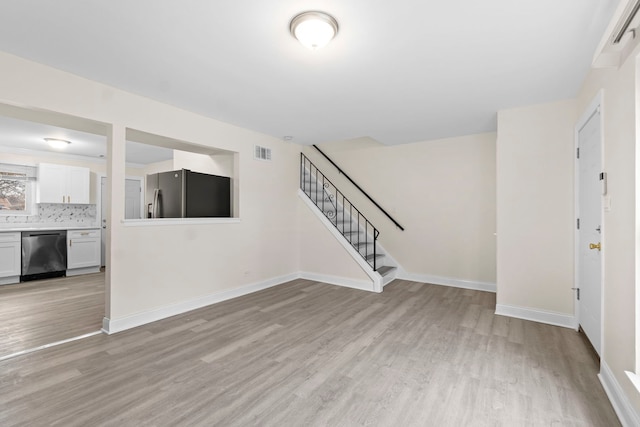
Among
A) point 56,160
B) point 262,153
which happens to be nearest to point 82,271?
point 56,160

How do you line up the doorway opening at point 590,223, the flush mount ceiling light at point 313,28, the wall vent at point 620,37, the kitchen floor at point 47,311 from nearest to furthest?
1. the wall vent at point 620,37
2. the flush mount ceiling light at point 313,28
3. the doorway opening at point 590,223
4. the kitchen floor at point 47,311

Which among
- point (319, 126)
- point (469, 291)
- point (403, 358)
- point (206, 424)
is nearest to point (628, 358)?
point (403, 358)

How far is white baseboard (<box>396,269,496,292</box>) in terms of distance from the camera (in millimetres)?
4637

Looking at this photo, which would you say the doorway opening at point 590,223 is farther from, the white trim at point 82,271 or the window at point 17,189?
the window at point 17,189

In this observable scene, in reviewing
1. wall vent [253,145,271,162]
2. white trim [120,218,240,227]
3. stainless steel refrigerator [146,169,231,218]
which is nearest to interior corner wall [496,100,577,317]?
wall vent [253,145,271,162]

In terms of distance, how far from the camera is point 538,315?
10.9 feet

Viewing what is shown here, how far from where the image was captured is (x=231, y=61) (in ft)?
8.09

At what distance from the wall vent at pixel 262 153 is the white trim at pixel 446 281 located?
3164 mm

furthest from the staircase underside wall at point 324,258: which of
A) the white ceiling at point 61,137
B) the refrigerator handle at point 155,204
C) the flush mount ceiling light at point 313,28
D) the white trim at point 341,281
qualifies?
the flush mount ceiling light at point 313,28

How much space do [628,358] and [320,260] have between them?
12.9 feet

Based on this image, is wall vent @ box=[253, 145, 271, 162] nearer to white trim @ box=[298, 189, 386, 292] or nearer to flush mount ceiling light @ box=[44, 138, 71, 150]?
white trim @ box=[298, 189, 386, 292]

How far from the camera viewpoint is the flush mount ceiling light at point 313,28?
6.15ft

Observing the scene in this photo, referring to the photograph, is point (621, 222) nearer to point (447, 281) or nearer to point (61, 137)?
point (447, 281)

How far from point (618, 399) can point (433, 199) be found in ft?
11.9
